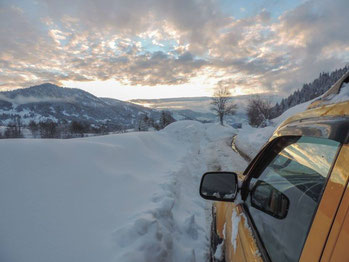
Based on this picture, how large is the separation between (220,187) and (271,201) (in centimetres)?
62

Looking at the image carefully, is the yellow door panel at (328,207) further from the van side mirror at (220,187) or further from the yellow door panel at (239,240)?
the van side mirror at (220,187)

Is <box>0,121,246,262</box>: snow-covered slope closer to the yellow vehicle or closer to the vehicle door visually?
the yellow vehicle

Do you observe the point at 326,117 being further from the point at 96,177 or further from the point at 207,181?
the point at 96,177

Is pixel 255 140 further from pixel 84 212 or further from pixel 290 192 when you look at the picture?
pixel 290 192

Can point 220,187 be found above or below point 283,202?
below

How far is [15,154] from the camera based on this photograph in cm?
396

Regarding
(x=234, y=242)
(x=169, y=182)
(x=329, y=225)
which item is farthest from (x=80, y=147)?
(x=329, y=225)

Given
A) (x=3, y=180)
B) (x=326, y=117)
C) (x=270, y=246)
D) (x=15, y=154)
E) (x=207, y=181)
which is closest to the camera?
(x=326, y=117)

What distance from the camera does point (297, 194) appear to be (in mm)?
1422

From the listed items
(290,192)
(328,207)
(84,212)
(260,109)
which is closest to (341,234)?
(328,207)

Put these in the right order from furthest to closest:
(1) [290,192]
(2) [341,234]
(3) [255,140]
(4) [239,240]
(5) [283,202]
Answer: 1. (3) [255,140]
2. (4) [239,240]
3. (1) [290,192]
4. (5) [283,202]
5. (2) [341,234]

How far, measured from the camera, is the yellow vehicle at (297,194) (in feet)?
2.62

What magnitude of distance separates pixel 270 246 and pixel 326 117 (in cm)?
85

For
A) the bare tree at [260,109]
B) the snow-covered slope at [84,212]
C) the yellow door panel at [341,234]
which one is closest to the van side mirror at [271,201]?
the yellow door panel at [341,234]
